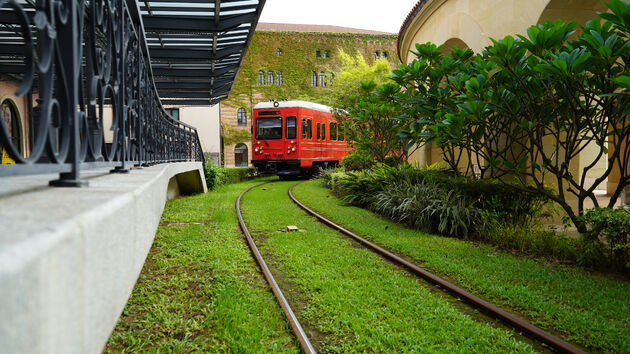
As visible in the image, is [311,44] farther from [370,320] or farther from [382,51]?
[370,320]

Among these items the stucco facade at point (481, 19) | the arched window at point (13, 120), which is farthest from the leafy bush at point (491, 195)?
the arched window at point (13, 120)

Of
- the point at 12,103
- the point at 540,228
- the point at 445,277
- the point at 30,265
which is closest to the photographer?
the point at 30,265

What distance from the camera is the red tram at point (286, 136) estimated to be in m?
19.1

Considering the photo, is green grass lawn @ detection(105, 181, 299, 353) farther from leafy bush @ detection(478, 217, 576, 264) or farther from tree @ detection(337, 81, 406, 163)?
tree @ detection(337, 81, 406, 163)

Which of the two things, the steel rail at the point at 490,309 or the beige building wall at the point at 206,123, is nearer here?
the steel rail at the point at 490,309

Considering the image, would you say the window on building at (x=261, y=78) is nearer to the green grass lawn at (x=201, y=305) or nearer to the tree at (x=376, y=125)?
the tree at (x=376, y=125)

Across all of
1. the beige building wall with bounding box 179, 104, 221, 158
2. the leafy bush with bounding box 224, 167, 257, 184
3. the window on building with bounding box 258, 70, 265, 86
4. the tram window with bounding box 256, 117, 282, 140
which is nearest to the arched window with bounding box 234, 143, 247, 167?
the window on building with bounding box 258, 70, 265, 86

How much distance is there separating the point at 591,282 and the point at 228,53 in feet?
29.0

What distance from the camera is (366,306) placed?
12.7 feet

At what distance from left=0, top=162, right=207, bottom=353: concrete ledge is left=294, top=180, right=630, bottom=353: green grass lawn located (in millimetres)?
3406

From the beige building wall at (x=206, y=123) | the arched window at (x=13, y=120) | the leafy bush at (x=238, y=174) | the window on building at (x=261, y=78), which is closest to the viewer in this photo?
the arched window at (x=13, y=120)

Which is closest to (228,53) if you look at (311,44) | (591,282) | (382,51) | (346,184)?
(346,184)

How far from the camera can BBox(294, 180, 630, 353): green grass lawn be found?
3.37 m

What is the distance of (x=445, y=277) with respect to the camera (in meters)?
4.87
